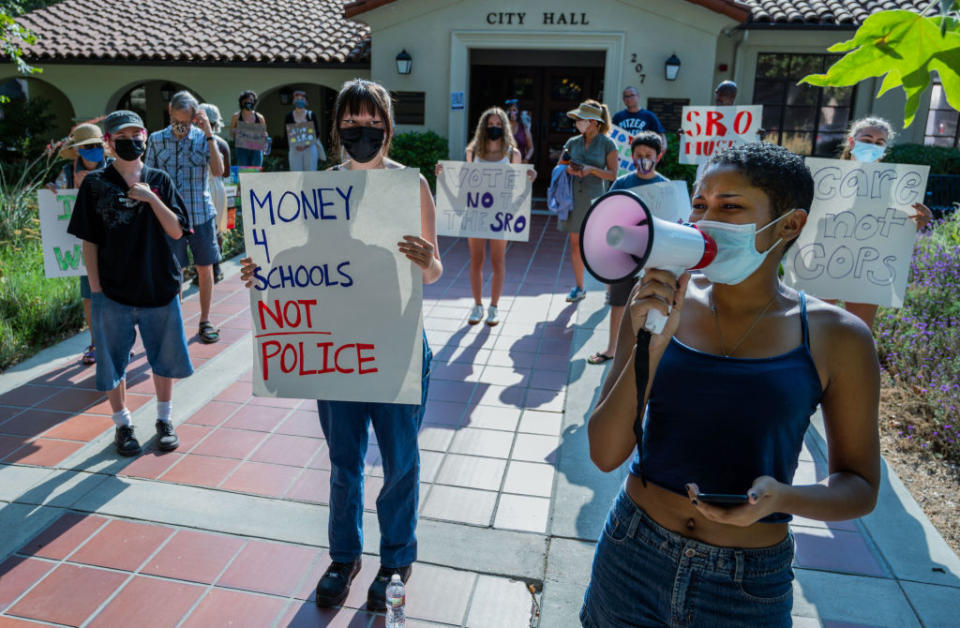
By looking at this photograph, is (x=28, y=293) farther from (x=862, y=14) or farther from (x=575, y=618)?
(x=862, y=14)

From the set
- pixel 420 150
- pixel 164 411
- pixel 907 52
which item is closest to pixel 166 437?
pixel 164 411

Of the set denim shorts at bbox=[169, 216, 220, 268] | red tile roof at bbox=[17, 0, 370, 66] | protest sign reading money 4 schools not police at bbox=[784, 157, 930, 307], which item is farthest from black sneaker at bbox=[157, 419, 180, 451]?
red tile roof at bbox=[17, 0, 370, 66]

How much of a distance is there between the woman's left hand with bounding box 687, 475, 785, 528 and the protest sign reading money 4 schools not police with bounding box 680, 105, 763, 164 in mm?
6883

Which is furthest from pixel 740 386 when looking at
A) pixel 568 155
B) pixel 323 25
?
pixel 323 25

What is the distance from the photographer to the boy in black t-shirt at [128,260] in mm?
4176

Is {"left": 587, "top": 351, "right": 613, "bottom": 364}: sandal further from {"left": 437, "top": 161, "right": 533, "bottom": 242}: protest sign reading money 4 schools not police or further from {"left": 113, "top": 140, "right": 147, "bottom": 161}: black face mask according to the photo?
{"left": 113, "top": 140, "right": 147, "bottom": 161}: black face mask

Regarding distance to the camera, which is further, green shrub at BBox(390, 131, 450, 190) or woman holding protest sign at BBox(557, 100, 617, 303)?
green shrub at BBox(390, 131, 450, 190)

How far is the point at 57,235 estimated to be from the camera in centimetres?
557

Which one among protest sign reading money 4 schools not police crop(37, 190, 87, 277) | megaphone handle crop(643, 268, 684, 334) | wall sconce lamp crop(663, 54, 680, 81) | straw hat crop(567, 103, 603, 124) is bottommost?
protest sign reading money 4 schools not police crop(37, 190, 87, 277)

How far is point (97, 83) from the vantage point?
16766 mm

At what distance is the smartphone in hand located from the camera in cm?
155

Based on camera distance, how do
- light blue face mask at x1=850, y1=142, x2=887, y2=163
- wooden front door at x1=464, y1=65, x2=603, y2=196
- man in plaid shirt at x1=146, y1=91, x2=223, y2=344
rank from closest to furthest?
light blue face mask at x1=850, y1=142, x2=887, y2=163 → man in plaid shirt at x1=146, y1=91, x2=223, y2=344 → wooden front door at x1=464, y1=65, x2=603, y2=196

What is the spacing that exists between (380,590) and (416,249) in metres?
1.47

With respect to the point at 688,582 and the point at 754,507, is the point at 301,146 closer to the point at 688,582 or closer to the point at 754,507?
the point at 688,582
